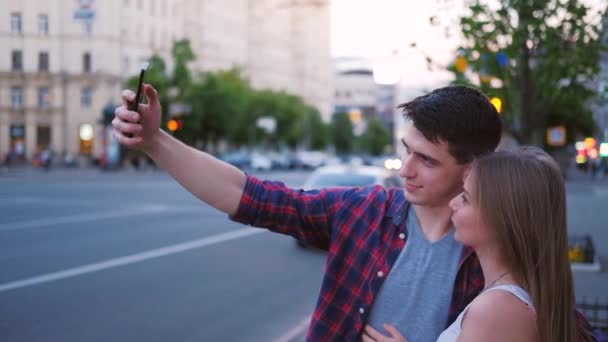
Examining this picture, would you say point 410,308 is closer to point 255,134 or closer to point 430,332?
point 430,332

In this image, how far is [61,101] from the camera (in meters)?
66.4

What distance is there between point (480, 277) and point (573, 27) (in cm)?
933

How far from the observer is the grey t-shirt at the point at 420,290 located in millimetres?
2576

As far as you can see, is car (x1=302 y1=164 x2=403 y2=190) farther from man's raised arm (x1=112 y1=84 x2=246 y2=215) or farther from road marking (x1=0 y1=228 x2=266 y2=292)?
man's raised arm (x1=112 y1=84 x2=246 y2=215)

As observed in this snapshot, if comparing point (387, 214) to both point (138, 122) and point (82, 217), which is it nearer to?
point (138, 122)

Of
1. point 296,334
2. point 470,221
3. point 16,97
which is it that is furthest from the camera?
point 16,97

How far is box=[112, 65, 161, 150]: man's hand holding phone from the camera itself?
2.56 meters

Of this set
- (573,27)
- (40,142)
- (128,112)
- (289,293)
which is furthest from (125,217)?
(40,142)

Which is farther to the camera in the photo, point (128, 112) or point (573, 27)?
point (573, 27)

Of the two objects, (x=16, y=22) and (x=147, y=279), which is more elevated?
(x=16, y=22)

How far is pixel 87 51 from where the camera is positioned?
62094mm

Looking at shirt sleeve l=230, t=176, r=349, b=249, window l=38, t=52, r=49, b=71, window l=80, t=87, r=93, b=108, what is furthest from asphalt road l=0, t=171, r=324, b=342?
window l=80, t=87, r=93, b=108

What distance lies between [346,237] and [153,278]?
385 inches

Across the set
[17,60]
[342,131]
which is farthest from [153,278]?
[342,131]
